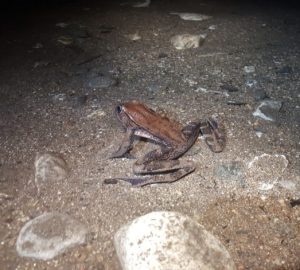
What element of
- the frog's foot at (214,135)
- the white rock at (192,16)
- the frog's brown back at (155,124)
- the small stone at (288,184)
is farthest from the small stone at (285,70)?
the frog's brown back at (155,124)

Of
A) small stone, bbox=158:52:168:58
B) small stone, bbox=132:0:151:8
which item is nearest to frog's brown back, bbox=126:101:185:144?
small stone, bbox=158:52:168:58

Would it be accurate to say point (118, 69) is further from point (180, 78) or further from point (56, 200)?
point (56, 200)

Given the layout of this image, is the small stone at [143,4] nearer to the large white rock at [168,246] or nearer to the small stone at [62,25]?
the small stone at [62,25]

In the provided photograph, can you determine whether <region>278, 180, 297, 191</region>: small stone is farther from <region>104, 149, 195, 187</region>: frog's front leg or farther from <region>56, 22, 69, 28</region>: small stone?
<region>56, 22, 69, 28</region>: small stone

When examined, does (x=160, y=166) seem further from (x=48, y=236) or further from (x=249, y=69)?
(x=249, y=69)

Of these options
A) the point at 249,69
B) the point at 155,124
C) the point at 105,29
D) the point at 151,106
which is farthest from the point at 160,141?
the point at 105,29

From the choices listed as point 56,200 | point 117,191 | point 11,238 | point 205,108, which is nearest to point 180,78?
point 205,108
